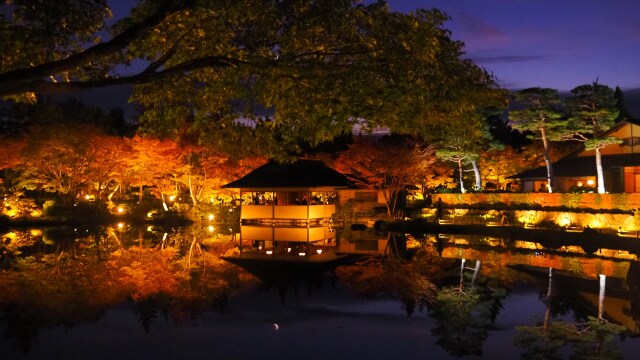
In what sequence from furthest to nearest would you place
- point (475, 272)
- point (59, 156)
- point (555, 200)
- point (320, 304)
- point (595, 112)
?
point (59, 156), point (595, 112), point (555, 200), point (475, 272), point (320, 304)

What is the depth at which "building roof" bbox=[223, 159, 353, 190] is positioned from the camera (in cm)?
3238

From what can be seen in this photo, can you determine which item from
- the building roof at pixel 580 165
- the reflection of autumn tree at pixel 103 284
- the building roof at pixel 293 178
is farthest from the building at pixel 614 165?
the reflection of autumn tree at pixel 103 284

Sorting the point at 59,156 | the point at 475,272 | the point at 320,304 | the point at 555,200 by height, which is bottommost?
the point at 320,304

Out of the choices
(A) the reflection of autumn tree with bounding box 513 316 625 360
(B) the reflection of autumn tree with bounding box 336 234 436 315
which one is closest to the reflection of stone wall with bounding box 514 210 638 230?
(B) the reflection of autumn tree with bounding box 336 234 436 315

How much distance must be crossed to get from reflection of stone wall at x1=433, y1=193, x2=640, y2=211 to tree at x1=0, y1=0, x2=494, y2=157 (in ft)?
63.3

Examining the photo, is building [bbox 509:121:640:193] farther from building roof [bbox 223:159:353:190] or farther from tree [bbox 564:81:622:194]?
building roof [bbox 223:159:353:190]

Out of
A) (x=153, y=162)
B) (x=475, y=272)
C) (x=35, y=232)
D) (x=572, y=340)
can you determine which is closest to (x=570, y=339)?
(x=572, y=340)

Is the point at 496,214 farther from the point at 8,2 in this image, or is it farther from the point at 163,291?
the point at 8,2

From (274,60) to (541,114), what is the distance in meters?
26.9

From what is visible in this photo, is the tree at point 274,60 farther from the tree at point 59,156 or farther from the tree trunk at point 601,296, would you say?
the tree at point 59,156

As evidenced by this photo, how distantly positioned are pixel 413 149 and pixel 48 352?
87.3 ft

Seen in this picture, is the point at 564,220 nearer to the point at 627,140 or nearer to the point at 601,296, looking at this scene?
the point at 627,140

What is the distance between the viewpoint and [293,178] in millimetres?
32875

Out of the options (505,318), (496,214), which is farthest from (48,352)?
(496,214)
